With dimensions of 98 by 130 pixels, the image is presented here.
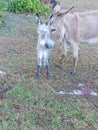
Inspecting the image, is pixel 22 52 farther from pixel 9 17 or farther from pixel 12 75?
pixel 9 17

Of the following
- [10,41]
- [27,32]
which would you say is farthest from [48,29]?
[27,32]

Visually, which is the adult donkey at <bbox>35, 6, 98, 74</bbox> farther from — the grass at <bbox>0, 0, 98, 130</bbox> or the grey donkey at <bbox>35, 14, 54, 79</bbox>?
the grass at <bbox>0, 0, 98, 130</bbox>

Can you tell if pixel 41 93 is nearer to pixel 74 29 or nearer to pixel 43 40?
pixel 43 40

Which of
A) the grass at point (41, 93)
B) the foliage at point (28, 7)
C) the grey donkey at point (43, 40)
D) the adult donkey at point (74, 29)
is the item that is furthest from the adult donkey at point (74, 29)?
the foliage at point (28, 7)

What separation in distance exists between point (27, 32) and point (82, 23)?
2.48 meters

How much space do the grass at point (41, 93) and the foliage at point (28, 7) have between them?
2450 millimetres

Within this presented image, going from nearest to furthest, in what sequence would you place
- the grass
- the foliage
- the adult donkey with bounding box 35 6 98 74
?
the grass
the adult donkey with bounding box 35 6 98 74
the foliage

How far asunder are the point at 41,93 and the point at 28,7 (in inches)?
226

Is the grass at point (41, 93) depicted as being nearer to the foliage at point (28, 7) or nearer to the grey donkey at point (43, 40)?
the grey donkey at point (43, 40)

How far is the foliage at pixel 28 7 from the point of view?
35.4 feet

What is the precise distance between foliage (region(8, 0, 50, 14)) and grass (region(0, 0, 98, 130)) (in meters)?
2.45

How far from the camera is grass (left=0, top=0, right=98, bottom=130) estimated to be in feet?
15.7

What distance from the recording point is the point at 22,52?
24.9 ft

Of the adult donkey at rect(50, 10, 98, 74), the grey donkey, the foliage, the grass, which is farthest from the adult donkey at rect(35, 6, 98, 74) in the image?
the foliage
